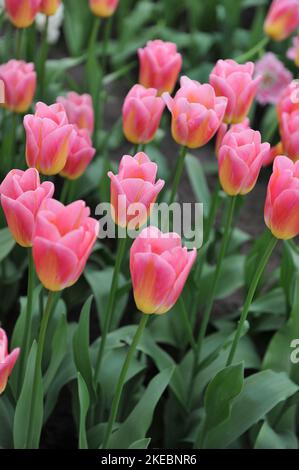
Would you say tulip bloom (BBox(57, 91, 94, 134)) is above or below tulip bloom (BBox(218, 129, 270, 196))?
below

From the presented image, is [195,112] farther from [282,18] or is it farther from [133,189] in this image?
[282,18]

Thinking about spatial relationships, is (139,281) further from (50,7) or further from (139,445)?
(50,7)

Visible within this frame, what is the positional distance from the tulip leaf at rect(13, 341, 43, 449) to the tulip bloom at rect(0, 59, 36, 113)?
518 millimetres

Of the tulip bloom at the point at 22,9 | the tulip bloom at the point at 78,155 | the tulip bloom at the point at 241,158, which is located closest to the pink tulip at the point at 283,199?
the tulip bloom at the point at 241,158

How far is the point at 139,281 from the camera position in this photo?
38.6 inches

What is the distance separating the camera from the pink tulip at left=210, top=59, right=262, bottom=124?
1295mm

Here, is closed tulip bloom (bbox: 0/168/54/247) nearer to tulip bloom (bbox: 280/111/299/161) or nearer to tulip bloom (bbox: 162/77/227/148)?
tulip bloom (bbox: 162/77/227/148)

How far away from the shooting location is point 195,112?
1.19 metres

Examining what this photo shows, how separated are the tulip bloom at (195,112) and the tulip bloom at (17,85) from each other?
37cm

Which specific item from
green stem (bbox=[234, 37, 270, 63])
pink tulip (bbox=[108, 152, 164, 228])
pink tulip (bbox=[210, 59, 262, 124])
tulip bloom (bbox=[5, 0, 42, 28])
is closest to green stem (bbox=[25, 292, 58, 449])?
pink tulip (bbox=[108, 152, 164, 228])

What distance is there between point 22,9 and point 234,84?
45 cm

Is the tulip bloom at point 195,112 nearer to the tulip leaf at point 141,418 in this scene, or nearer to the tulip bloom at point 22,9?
the tulip leaf at point 141,418

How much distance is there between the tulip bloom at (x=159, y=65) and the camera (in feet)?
4.83
